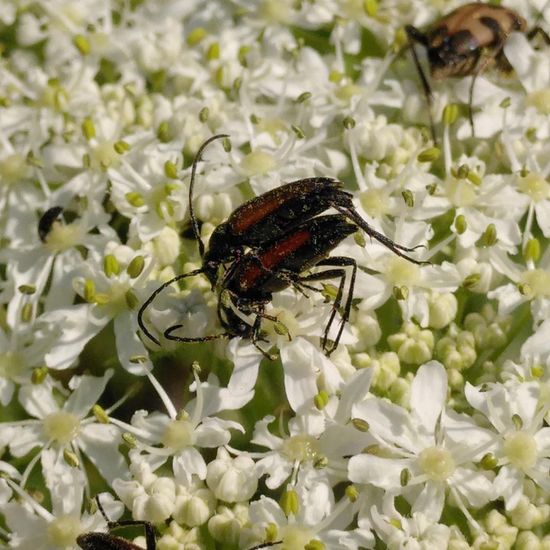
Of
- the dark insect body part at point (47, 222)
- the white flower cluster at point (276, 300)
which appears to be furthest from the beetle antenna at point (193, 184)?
the dark insect body part at point (47, 222)

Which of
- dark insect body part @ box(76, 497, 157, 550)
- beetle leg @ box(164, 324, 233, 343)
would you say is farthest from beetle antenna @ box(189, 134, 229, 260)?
dark insect body part @ box(76, 497, 157, 550)

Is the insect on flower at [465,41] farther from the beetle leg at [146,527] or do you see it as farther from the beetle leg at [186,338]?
the beetle leg at [146,527]

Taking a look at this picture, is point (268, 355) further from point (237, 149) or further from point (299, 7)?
point (299, 7)

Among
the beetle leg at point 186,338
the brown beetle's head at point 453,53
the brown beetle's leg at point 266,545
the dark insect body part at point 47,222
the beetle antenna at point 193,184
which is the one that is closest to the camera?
the brown beetle's leg at point 266,545

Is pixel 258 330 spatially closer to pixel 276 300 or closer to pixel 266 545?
pixel 276 300

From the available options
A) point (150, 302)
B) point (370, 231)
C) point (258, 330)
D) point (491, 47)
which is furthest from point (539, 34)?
point (150, 302)

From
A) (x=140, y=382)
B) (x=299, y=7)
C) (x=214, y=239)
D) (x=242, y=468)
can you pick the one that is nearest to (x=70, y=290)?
(x=140, y=382)
